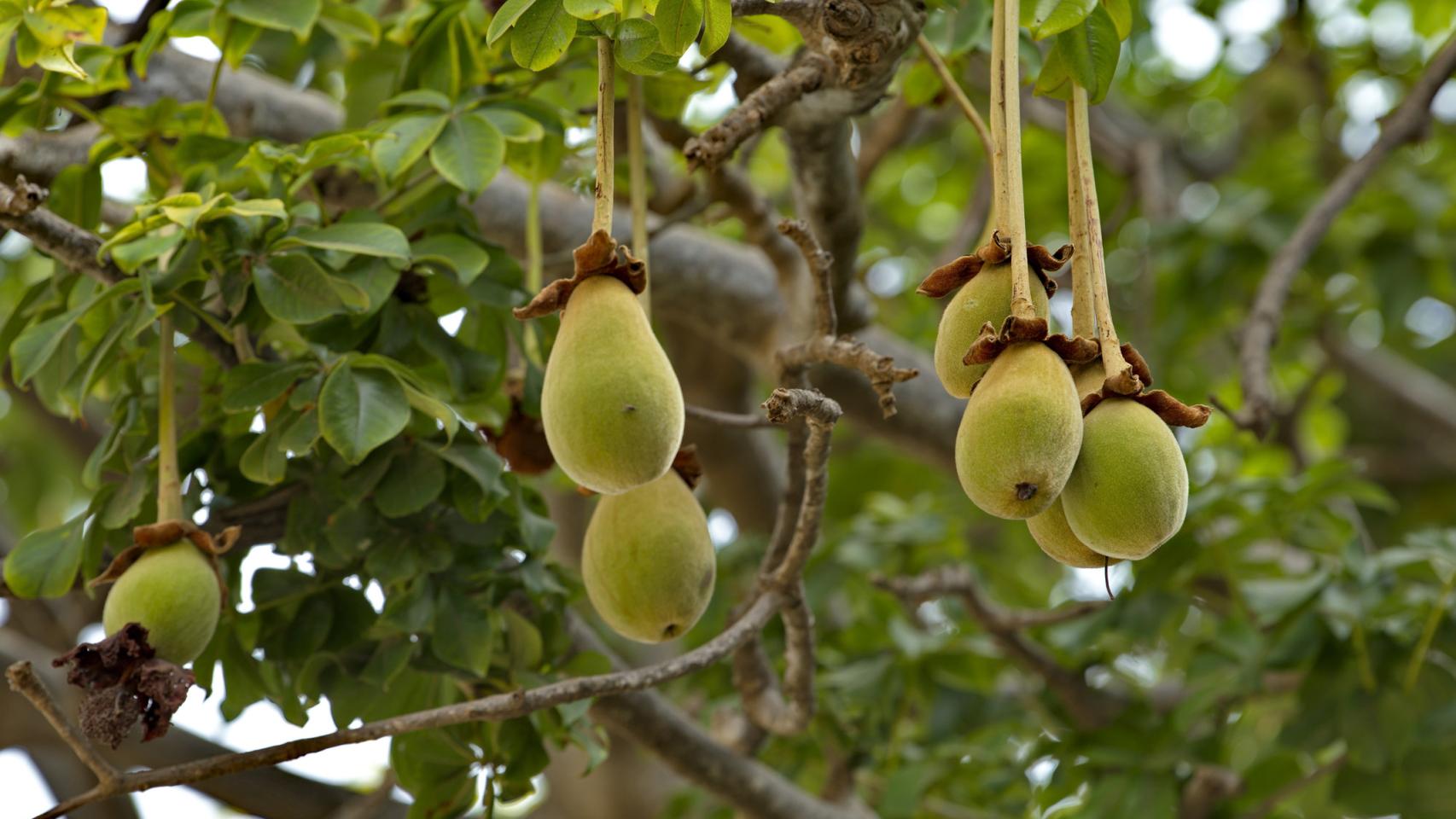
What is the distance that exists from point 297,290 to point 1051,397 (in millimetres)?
833

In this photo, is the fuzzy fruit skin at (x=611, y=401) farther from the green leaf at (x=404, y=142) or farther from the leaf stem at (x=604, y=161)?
the green leaf at (x=404, y=142)

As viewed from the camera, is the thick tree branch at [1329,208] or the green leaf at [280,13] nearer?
the green leaf at [280,13]

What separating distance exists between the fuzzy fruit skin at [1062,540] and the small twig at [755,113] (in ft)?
1.54

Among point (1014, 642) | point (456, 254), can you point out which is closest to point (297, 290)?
point (456, 254)

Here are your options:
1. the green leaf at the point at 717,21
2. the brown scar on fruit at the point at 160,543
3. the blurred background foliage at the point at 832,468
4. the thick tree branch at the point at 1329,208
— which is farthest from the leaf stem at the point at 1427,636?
the brown scar on fruit at the point at 160,543

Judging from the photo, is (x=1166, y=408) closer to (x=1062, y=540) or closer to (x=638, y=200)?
(x=1062, y=540)

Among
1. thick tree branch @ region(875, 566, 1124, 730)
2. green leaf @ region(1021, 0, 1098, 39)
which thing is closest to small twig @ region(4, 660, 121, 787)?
green leaf @ region(1021, 0, 1098, 39)

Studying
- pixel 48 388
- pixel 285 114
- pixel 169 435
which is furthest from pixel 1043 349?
pixel 285 114

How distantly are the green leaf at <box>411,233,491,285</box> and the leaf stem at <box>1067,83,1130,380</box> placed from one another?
2.25 ft

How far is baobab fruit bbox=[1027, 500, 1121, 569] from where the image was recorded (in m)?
1.06

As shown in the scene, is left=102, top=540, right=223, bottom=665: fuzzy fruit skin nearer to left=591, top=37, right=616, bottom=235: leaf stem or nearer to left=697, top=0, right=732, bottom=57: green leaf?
left=591, top=37, right=616, bottom=235: leaf stem

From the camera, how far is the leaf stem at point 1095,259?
1039 mm

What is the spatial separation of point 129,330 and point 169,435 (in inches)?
5.1

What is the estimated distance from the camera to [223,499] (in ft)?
5.12
